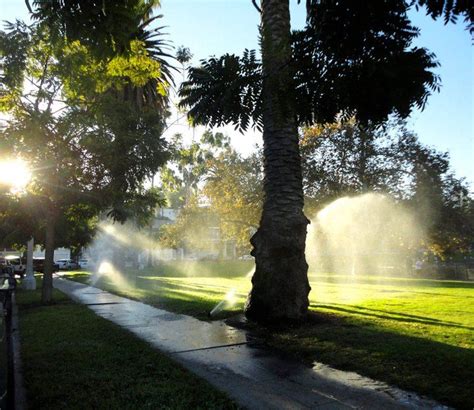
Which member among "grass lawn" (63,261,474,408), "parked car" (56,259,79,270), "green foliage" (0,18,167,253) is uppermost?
"green foliage" (0,18,167,253)

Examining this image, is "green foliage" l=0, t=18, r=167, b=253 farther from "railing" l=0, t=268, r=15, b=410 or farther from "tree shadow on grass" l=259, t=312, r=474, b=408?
"tree shadow on grass" l=259, t=312, r=474, b=408

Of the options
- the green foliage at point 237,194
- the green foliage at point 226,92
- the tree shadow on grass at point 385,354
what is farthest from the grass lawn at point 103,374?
the green foliage at point 237,194

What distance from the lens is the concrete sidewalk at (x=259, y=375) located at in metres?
4.27

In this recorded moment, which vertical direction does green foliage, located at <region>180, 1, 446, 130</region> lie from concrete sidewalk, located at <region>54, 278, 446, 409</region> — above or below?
above

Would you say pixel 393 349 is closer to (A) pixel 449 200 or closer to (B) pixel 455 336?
(B) pixel 455 336

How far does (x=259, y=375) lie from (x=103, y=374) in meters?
1.90

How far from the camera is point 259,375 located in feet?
17.1

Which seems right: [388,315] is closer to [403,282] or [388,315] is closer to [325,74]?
[325,74]

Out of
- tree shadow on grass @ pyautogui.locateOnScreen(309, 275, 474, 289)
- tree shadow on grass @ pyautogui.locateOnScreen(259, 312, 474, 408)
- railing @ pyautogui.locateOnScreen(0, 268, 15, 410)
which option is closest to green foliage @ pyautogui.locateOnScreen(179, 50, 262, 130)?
railing @ pyautogui.locateOnScreen(0, 268, 15, 410)

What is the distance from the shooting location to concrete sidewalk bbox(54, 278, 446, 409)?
4.27m

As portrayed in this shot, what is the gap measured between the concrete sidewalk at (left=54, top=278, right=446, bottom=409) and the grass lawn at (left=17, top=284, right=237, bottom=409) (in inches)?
11.5

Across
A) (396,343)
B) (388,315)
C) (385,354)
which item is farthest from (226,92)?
(388,315)

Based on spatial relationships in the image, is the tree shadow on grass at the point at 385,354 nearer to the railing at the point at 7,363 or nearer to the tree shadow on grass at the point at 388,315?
the tree shadow on grass at the point at 388,315

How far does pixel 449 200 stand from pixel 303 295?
73.0 ft
